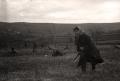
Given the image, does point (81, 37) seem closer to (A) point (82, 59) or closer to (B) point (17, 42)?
(A) point (82, 59)

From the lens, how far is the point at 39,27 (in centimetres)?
9875

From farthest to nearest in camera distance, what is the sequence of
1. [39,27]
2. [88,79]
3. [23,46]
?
[39,27], [23,46], [88,79]

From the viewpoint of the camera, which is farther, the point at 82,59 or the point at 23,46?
the point at 23,46

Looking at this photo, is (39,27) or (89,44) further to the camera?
(39,27)

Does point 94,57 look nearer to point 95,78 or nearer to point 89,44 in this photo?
point 89,44

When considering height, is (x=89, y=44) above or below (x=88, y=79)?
above

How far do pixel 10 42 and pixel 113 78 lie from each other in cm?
2812

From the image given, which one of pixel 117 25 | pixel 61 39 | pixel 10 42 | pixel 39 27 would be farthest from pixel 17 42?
pixel 117 25

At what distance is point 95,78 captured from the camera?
10.3 meters

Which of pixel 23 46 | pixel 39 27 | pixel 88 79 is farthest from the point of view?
pixel 39 27

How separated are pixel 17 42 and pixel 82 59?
26.6 meters

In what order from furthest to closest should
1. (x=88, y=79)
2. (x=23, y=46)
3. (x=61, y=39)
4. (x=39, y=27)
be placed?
(x=39, y=27) → (x=61, y=39) → (x=23, y=46) → (x=88, y=79)

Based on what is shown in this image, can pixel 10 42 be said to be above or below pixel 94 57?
below

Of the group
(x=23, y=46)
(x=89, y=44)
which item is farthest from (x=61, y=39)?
(x=89, y=44)
